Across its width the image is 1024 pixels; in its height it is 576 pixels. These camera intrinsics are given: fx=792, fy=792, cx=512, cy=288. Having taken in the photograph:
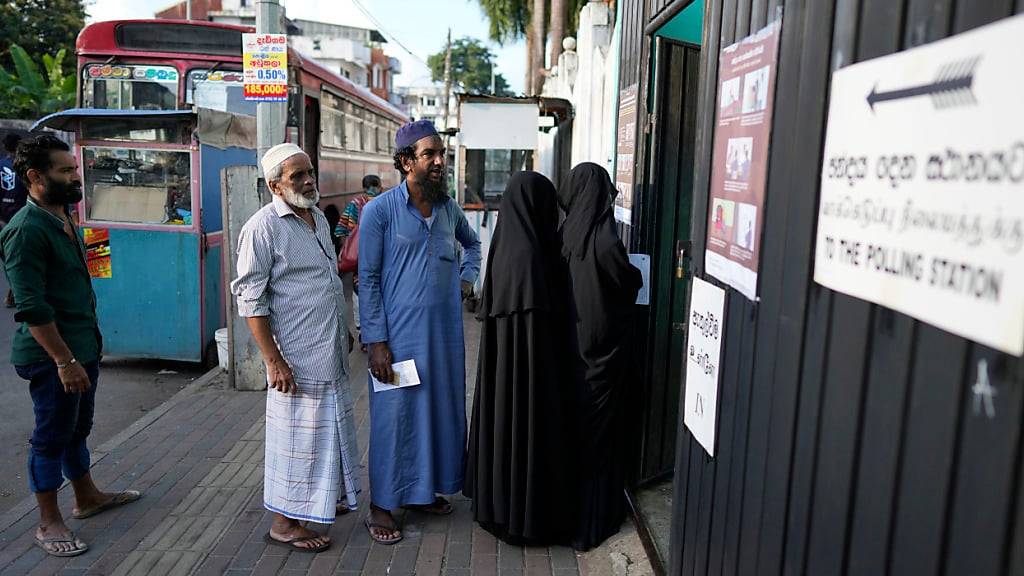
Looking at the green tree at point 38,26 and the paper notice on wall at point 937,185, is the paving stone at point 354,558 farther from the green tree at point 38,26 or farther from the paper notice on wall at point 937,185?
the green tree at point 38,26

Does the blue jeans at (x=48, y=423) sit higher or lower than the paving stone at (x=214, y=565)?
higher

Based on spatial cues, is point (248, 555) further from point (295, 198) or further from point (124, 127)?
point (124, 127)

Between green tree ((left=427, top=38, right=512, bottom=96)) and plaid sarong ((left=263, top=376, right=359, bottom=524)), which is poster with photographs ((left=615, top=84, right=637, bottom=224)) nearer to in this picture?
plaid sarong ((left=263, top=376, right=359, bottom=524))

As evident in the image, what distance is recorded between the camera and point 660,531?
3.66 meters

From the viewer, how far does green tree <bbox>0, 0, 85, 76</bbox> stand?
25719mm

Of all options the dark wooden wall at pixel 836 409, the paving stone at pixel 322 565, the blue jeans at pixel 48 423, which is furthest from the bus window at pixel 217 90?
the dark wooden wall at pixel 836 409

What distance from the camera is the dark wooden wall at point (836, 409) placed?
1231 mm

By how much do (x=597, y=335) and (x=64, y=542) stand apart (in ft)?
8.31

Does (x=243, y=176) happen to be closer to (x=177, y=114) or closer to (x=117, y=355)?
(x=177, y=114)

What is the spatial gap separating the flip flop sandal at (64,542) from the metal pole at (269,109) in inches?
128

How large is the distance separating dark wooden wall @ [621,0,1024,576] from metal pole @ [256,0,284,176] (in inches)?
172

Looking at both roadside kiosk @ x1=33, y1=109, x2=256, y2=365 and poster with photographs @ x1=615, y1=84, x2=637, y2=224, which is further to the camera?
roadside kiosk @ x1=33, y1=109, x2=256, y2=365

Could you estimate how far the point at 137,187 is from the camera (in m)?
7.12

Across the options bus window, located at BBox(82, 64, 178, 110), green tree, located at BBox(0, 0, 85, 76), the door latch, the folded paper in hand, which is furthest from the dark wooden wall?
green tree, located at BBox(0, 0, 85, 76)
